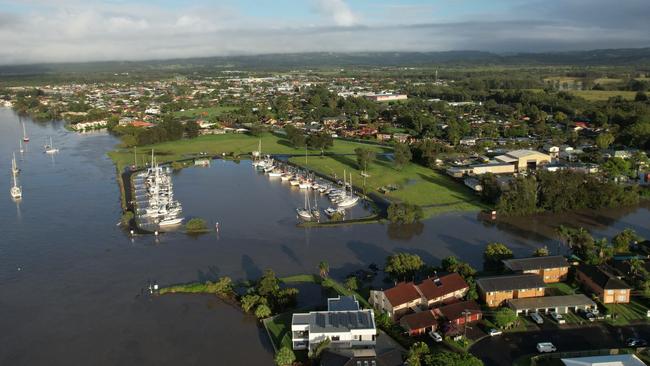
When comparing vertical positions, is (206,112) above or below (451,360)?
above

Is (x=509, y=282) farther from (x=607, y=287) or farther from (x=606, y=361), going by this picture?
(x=606, y=361)

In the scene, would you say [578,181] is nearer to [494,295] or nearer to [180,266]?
[494,295]

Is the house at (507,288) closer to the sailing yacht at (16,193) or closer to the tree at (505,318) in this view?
the tree at (505,318)

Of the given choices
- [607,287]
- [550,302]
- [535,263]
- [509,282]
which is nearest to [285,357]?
[509,282]

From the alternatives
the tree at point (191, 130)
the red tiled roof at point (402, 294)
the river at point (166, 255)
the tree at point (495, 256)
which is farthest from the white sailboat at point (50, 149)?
the tree at point (495, 256)

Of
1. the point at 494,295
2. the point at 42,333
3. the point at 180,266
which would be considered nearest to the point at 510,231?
the point at 494,295

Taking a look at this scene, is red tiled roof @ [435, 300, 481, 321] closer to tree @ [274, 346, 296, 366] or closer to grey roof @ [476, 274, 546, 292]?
grey roof @ [476, 274, 546, 292]
